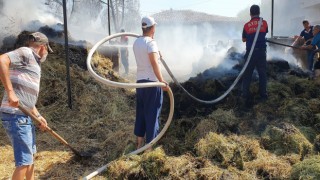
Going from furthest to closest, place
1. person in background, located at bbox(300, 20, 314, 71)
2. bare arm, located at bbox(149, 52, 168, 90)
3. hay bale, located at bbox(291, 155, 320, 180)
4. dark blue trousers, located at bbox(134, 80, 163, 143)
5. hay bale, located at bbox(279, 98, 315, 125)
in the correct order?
person in background, located at bbox(300, 20, 314, 71), hay bale, located at bbox(279, 98, 315, 125), dark blue trousers, located at bbox(134, 80, 163, 143), bare arm, located at bbox(149, 52, 168, 90), hay bale, located at bbox(291, 155, 320, 180)

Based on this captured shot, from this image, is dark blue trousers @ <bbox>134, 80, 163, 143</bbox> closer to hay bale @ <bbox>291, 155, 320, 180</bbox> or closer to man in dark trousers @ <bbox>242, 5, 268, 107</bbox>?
hay bale @ <bbox>291, 155, 320, 180</bbox>

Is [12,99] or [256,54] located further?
[256,54]

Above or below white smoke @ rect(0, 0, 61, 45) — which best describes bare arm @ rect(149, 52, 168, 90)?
below

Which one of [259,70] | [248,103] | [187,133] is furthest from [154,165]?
[259,70]

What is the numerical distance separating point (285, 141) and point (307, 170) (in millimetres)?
968

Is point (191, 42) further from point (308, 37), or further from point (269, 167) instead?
point (269, 167)

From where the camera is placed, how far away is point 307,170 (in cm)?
337

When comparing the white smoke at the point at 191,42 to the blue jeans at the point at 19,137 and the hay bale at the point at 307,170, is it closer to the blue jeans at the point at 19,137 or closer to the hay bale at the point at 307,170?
the hay bale at the point at 307,170

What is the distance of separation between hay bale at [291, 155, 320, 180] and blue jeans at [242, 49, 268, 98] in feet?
8.44

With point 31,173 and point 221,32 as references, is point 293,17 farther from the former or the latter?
point 31,173

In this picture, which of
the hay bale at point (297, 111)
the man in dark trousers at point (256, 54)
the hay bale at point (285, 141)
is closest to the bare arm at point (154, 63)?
the hay bale at point (285, 141)

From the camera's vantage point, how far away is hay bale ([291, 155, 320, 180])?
3.29 m

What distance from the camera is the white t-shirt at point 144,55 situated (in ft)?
12.9

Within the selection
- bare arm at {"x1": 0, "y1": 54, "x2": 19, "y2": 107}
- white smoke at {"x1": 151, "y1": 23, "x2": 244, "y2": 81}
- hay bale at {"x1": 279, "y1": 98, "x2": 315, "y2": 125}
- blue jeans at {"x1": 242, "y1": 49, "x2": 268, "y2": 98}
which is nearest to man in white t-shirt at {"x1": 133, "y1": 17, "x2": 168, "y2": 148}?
bare arm at {"x1": 0, "y1": 54, "x2": 19, "y2": 107}
